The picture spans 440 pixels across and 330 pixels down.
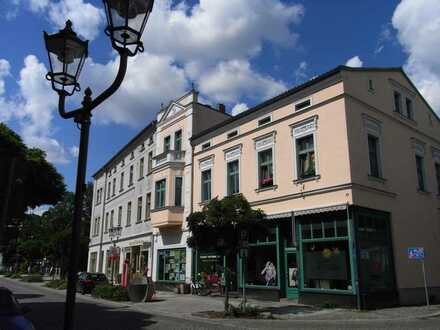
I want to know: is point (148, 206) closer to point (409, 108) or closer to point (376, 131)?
point (376, 131)

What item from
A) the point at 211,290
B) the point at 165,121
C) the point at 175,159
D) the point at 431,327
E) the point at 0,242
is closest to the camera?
the point at 0,242

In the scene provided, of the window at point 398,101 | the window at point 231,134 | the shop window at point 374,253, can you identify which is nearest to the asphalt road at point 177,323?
the shop window at point 374,253

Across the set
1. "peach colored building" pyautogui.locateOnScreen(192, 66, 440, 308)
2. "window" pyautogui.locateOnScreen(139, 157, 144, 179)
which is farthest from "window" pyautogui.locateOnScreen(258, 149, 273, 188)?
"window" pyautogui.locateOnScreen(139, 157, 144, 179)

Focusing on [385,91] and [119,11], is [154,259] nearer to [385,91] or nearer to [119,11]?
[385,91]

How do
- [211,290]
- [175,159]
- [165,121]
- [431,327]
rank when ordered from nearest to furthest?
[431,327] → [211,290] → [175,159] → [165,121]

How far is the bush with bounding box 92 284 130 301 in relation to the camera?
71.3 ft

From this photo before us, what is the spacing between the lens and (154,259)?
1156 inches

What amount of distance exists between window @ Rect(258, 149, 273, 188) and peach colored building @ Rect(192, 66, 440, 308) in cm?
5

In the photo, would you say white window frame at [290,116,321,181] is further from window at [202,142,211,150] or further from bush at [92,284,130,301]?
bush at [92,284,130,301]

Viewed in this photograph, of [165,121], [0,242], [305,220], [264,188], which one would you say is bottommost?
[0,242]

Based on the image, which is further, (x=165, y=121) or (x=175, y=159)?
(x=165, y=121)

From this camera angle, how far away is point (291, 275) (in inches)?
778

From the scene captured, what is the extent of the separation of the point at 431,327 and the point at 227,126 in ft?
52.0

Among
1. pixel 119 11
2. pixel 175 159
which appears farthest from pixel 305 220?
pixel 119 11
